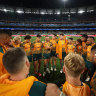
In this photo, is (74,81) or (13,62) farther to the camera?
(74,81)

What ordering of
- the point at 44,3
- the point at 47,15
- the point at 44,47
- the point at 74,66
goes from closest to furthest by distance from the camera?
the point at 74,66 → the point at 44,47 → the point at 44,3 → the point at 47,15

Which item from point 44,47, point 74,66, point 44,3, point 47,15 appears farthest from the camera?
point 47,15

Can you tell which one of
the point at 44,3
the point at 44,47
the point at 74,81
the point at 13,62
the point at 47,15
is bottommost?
the point at 74,81

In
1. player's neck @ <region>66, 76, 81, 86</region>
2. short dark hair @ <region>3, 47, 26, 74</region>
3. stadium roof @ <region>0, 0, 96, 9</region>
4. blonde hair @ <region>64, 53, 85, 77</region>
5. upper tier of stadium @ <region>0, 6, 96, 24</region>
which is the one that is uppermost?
stadium roof @ <region>0, 0, 96, 9</region>

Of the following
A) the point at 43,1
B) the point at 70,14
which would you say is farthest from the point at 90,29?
the point at 43,1

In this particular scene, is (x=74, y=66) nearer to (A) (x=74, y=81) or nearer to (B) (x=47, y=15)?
(A) (x=74, y=81)

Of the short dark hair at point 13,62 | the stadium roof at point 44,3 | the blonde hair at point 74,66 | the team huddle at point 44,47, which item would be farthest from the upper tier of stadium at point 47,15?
the short dark hair at point 13,62

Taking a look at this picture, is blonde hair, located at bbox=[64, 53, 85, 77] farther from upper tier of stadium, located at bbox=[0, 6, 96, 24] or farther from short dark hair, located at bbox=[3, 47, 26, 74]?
upper tier of stadium, located at bbox=[0, 6, 96, 24]

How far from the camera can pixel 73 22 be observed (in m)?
43.7

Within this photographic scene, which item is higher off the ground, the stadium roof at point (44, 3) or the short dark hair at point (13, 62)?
the stadium roof at point (44, 3)

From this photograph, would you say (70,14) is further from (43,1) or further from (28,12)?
(28,12)

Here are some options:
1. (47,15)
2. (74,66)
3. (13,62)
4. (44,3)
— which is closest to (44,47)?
(74,66)

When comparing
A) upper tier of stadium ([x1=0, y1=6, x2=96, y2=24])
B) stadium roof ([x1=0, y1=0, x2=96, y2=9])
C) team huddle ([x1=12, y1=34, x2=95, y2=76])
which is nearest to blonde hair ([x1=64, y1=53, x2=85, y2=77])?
team huddle ([x1=12, y1=34, x2=95, y2=76])

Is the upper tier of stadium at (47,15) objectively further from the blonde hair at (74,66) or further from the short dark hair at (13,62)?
the short dark hair at (13,62)
